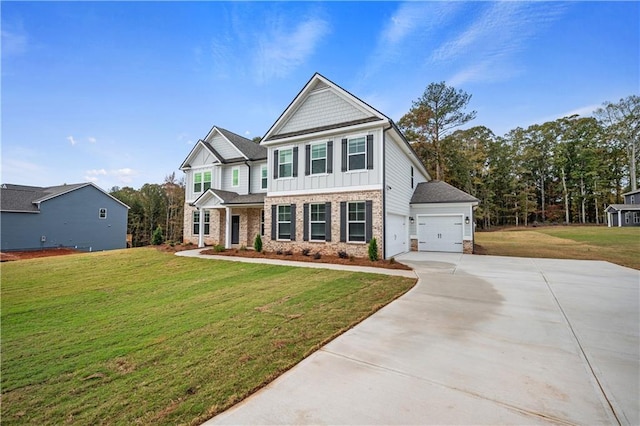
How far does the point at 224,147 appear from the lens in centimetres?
1817

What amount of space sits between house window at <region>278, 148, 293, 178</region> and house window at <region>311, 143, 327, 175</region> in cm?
136

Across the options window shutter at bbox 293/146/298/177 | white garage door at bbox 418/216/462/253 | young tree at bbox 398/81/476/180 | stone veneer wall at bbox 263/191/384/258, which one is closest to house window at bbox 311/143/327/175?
window shutter at bbox 293/146/298/177

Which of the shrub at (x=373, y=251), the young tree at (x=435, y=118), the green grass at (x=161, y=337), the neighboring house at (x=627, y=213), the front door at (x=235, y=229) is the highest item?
the young tree at (x=435, y=118)

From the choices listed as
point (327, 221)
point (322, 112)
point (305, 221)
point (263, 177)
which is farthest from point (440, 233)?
point (263, 177)

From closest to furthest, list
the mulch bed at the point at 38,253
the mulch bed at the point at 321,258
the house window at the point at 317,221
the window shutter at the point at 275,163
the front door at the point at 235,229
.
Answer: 1. the mulch bed at the point at 321,258
2. the house window at the point at 317,221
3. the window shutter at the point at 275,163
4. the front door at the point at 235,229
5. the mulch bed at the point at 38,253

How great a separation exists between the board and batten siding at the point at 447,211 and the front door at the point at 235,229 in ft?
35.9

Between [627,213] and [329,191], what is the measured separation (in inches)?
1716

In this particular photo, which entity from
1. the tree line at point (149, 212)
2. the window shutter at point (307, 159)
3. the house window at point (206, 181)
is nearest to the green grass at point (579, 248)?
the window shutter at point (307, 159)

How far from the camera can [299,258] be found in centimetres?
1211

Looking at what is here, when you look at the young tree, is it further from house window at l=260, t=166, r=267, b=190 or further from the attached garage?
house window at l=260, t=166, r=267, b=190

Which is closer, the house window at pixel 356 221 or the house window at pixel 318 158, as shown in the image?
the house window at pixel 356 221

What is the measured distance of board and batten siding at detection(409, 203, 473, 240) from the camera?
577 inches

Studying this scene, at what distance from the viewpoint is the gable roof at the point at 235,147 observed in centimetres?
1730

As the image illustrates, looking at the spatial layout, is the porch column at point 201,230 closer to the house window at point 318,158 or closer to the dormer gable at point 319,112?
the dormer gable at point 319,112
